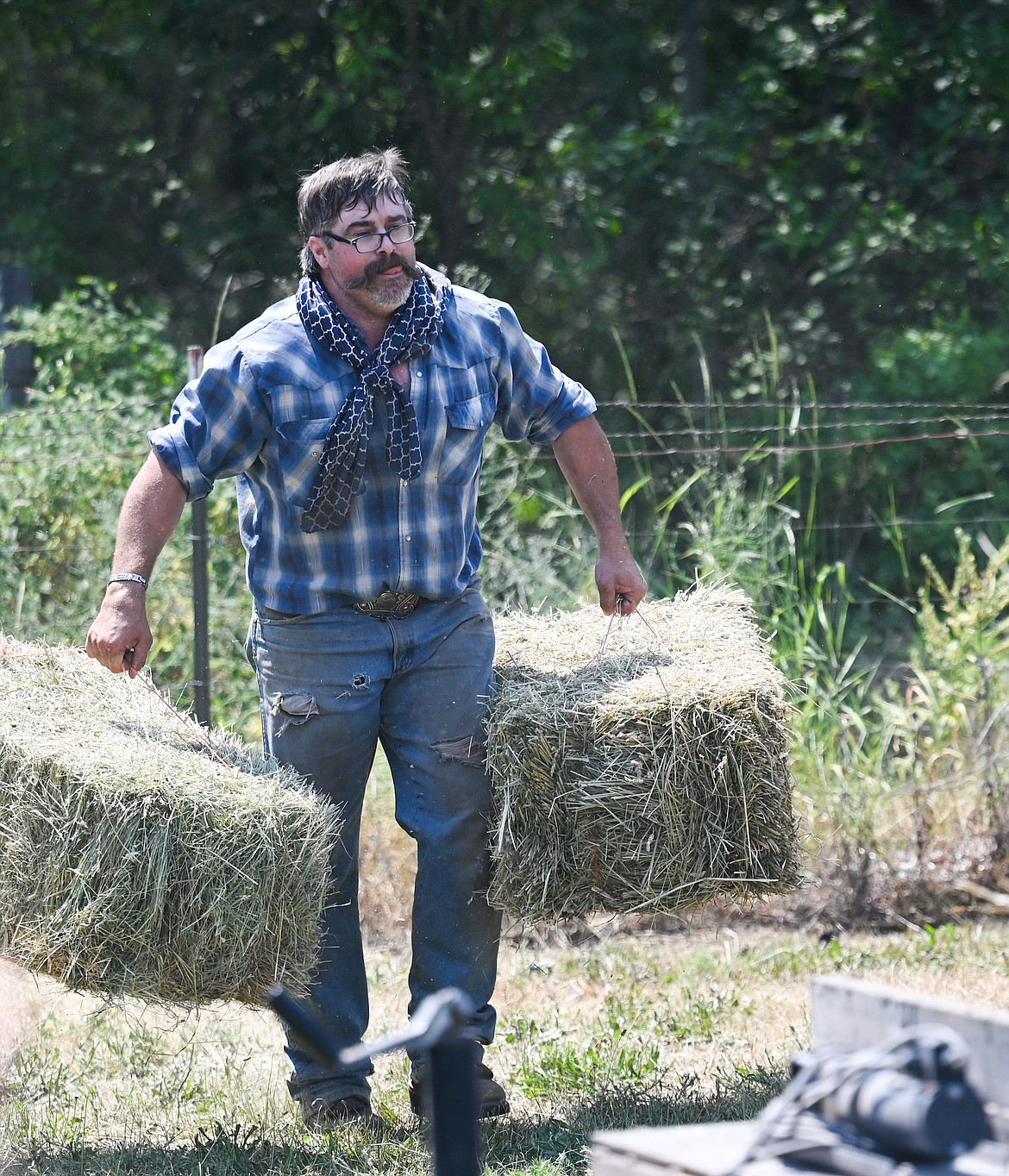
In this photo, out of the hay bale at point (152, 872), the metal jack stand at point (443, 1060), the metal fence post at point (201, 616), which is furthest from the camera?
the metal fence post at point (201, 616)

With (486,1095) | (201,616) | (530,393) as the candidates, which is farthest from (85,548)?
(486,1095)

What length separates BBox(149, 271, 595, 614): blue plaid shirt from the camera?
3.23m

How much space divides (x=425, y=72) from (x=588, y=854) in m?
7.46

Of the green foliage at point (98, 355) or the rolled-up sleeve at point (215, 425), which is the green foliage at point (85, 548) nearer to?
the green foliage at point (98, 355)

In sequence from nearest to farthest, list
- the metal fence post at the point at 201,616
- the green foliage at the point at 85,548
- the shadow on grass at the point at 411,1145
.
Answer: the shadow on grass at the point at 411,1145, the metal fence post at the point at 201,616, the green foliage at the point at 85,548

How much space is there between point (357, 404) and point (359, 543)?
31 cm

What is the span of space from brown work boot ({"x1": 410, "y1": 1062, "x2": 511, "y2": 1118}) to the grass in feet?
0.15

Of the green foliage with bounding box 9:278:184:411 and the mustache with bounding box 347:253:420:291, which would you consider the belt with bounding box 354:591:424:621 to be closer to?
the mustache with bounding box 347:253:420:291

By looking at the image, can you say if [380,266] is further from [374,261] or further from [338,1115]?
[338,1115]

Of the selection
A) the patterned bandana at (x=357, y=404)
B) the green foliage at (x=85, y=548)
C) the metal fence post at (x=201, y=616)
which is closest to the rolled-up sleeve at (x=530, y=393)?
the patterned bandana at (x=357, y=404)

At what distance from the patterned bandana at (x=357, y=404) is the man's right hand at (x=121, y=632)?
1.36 feet

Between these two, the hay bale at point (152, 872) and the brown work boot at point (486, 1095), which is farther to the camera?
the brown work boot at point (486, 1095)

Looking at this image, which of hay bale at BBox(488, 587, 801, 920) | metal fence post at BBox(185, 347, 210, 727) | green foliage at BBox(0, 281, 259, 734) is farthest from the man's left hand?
green foliage at BBox(0, 281, 259, 734)

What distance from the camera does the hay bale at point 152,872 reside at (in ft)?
9.32
